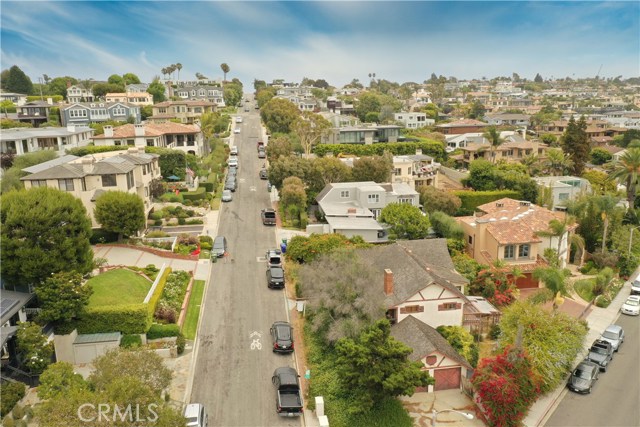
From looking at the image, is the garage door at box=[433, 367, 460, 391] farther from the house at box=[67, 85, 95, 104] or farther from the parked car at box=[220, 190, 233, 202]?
the house at box=[67, 85, 95, 104]

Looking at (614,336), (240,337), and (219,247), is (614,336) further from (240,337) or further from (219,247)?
(219,247)

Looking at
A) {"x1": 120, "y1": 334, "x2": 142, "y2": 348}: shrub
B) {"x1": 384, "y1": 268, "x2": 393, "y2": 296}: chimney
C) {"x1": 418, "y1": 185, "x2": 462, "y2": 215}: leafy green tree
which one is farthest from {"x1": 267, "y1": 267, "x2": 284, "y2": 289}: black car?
{"x1": 418, "y1": 185, "x2": 462, "y2": 215}: leafy green tree

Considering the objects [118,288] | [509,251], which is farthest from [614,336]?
[118,288]

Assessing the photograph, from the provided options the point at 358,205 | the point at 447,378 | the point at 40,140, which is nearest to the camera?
the point at 447,378

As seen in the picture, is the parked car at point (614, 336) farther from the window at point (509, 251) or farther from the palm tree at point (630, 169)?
the palm tree at point (630, 169)

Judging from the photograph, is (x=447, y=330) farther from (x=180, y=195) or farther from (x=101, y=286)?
(x=180, y=195)
